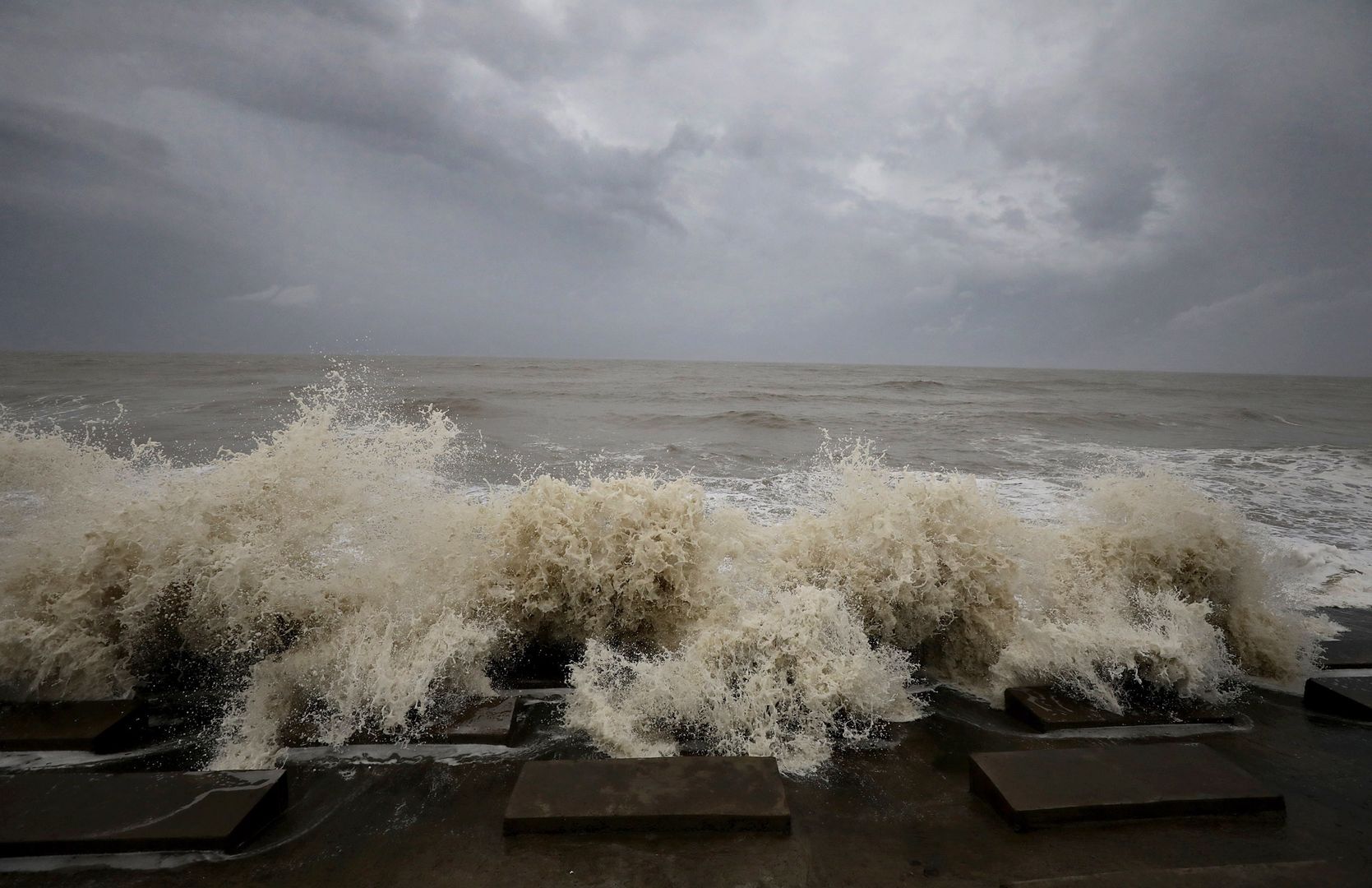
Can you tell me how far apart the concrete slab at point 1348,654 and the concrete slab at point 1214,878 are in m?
2.31

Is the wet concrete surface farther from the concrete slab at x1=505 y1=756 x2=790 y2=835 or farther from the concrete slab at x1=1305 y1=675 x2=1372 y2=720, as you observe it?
the concrete slab at x1=1305 y1=675 x2=1372 y2=720

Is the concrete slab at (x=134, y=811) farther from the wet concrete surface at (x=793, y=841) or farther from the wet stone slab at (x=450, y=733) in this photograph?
the wet stone slab at (x=450, y=733)

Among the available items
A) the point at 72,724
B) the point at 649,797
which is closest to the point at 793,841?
the point at 649,797

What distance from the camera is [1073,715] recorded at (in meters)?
2.69

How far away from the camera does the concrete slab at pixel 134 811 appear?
70.9 inches

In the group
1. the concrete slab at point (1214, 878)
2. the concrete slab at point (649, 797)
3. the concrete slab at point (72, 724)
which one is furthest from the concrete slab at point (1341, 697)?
the concrete slab at point (72, 724)

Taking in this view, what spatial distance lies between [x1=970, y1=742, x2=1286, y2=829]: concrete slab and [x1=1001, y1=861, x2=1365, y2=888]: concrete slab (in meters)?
0.29

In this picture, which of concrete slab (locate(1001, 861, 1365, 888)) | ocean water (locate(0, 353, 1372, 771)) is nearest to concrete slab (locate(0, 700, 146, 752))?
ocean water (locate(0, 353, 1372, 771))

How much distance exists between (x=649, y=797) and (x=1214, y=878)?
1.56 m

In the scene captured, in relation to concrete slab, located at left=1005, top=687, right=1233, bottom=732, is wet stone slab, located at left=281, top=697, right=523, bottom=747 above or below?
below

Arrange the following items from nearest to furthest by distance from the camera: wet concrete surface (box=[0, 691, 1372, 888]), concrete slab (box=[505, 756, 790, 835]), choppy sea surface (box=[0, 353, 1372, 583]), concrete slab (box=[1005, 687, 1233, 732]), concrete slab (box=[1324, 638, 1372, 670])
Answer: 1. wet concrete surface (box=[0, 691, 1372, 888])
2. concrete slab (box=[505, 756, 790, 835])
3. concrete slab (box=[1005, 687, 1233, 732])
4. concrete slab (box=[1324, 638, 1372, 670])
5. choppy sea surface (box=[0, 353, 1372, 583])

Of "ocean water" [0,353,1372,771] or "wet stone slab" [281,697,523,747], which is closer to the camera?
"wet stone slab" [281,697,523,747]

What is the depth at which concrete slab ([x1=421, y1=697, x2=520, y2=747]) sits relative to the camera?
98.7 inches

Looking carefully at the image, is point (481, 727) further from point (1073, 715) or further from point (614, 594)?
point (1073, 715)
